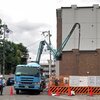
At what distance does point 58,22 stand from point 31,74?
143ft

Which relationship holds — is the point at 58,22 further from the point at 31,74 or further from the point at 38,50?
the point at 31,74

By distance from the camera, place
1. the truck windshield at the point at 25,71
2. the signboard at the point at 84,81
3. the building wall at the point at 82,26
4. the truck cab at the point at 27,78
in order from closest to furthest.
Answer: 1. the truck cab at the point at 27,78
2. the truck windshield at the point at 25,71
3. the signboard at the point at 84,81
4. the building wall at the point at 82,26

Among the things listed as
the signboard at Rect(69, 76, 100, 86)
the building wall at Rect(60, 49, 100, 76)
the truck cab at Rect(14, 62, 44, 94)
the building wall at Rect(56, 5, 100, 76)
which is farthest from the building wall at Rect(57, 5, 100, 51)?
the truck cab at Rect(14, 62, 44, 94)

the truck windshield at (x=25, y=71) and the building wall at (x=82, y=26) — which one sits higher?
the building wall at (x=82, y=26)

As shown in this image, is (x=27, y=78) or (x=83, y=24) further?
(x=83, y=24)

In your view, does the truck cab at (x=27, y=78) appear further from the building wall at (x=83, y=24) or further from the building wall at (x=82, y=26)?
the building wall at (x=83, y=24)

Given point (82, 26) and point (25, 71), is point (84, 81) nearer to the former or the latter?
point (25, 71)

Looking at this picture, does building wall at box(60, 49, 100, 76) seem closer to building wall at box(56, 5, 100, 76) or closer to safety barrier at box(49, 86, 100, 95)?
building wall at box(56, 5, 100, 76)

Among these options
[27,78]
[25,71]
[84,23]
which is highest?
[84,23]

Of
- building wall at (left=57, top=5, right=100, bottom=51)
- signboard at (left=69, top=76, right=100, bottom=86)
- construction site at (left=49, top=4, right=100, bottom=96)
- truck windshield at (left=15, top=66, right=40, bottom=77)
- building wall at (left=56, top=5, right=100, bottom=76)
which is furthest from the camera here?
building wall at (left=57, top=5, right=100, bottom=51)

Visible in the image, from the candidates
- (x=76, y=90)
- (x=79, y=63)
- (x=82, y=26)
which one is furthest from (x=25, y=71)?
(x=82, y=26)

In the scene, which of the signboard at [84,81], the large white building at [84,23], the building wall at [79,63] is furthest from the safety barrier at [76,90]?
the large white building at [84,23]

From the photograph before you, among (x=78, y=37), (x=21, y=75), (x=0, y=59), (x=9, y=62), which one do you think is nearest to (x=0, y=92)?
(x=21, y=75)

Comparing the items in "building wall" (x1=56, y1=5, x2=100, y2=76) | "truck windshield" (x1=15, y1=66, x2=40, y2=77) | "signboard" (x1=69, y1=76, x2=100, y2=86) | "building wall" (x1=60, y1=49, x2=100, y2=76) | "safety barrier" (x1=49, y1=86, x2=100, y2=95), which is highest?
"building wall" (x1=56, y1=5, x2=100, y2=76)
